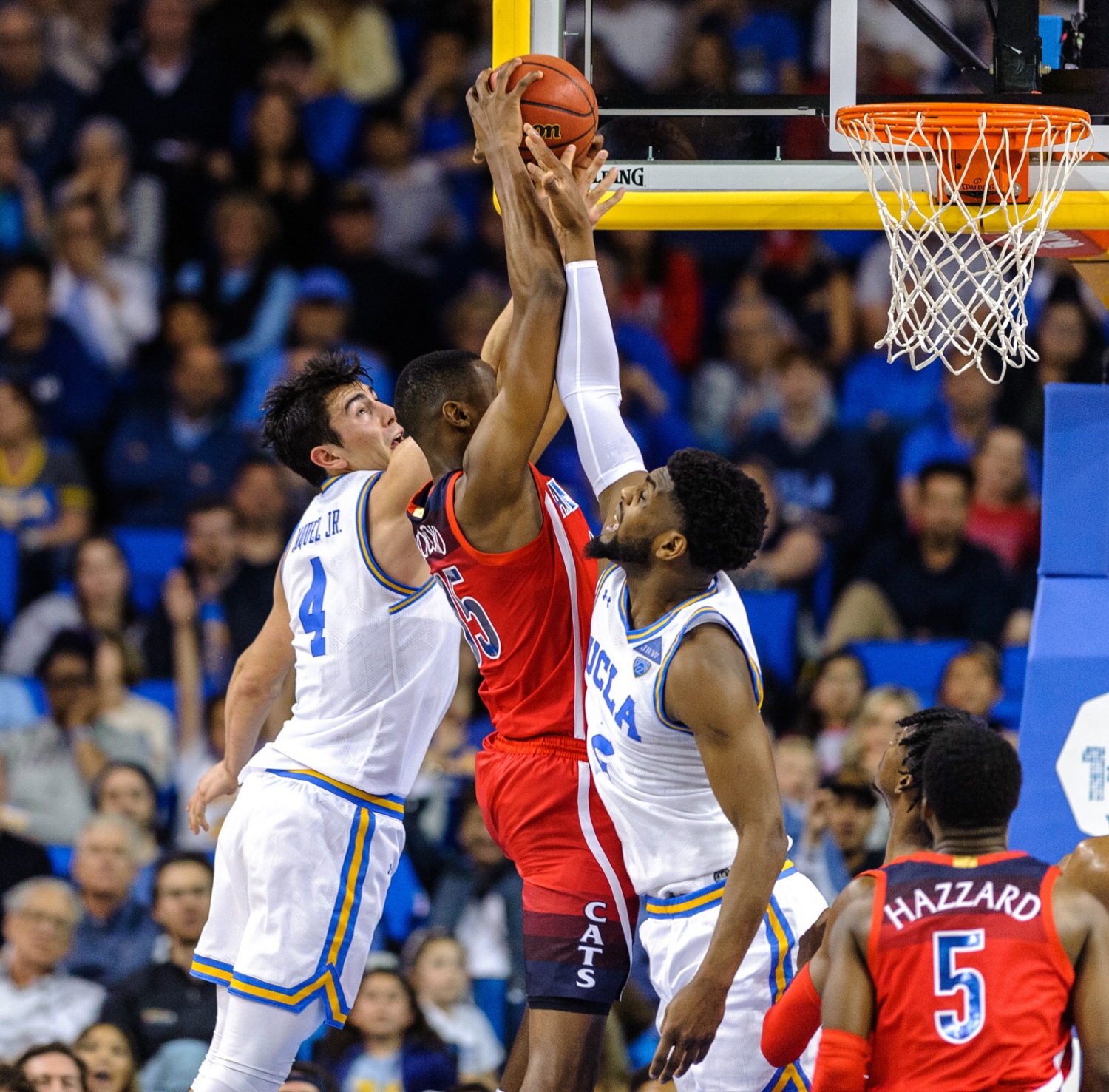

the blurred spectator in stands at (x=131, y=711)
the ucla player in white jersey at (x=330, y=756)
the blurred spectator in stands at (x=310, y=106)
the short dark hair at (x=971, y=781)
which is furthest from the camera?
the blurred spectator in stands at (x=310, y=106)

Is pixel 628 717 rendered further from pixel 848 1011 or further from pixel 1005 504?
pixel 1005 504

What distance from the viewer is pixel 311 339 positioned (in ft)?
32.3

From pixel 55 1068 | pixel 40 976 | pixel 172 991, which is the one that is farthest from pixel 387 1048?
pixel 40 976

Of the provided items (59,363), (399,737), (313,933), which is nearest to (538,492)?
(399,737)

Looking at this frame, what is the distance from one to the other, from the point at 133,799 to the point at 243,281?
11.4ft

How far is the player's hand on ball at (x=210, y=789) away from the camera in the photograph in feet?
18.1

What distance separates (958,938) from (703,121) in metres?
3.05

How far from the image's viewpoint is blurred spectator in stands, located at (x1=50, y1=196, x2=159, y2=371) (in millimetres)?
9961

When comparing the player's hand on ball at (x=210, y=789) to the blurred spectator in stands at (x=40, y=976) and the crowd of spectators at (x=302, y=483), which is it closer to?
the crowd of spectators at (x=302, y=483)

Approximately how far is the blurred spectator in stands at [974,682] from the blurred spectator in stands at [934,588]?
0.54 meters

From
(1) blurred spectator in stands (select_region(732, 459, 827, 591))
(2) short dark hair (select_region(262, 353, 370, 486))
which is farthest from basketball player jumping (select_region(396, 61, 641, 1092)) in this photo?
(1) blurred spectator in stands (select_region(732, 459, 827, 591))

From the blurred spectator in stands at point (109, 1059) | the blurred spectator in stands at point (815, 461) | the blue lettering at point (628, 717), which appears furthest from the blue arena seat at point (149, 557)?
the blue lettering at point (628, 717)

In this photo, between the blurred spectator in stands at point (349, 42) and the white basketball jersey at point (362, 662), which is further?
the blurred spectator in stands at point (349, 42)

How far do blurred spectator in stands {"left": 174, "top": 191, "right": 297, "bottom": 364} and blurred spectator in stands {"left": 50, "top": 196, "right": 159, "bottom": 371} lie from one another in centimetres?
26
